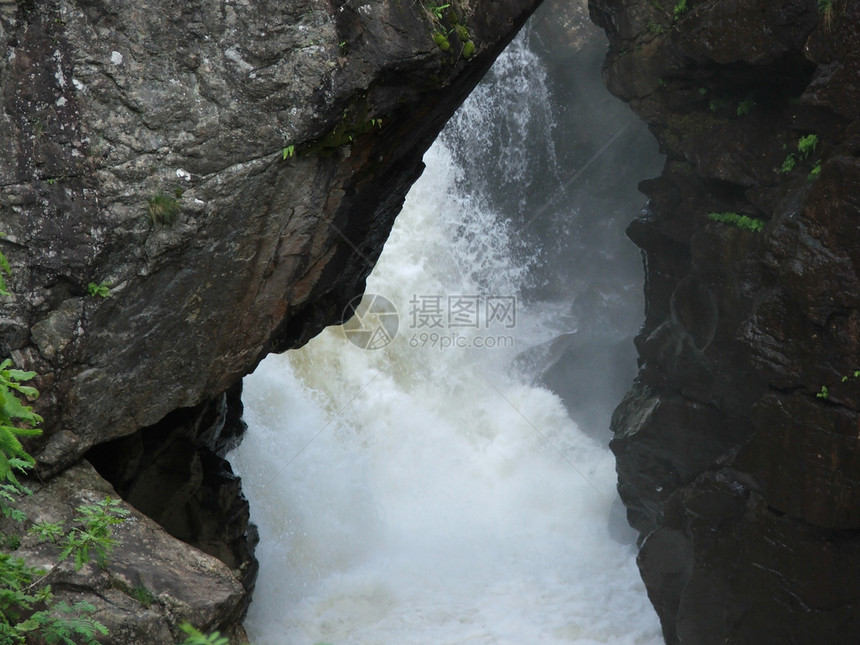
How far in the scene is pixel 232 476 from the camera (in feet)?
30.0

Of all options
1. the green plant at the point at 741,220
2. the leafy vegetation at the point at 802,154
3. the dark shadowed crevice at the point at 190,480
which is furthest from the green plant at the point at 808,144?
the dark shadowed crevice at the point at 190,480

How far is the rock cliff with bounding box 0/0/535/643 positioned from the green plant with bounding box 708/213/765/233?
4.01 meters

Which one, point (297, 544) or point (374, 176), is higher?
point (374, 176)

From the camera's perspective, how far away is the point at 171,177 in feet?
19.1

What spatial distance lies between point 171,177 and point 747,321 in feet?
18.2

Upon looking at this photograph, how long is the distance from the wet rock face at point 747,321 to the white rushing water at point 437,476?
1567 millimetres

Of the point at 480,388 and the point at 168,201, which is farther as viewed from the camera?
the point at 480,388

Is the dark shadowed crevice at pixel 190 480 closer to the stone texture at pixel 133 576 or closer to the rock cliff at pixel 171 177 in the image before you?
Result: the rock cliff at pixel 171 177

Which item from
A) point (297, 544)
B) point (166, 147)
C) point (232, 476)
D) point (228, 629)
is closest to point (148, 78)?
point (166, 147)

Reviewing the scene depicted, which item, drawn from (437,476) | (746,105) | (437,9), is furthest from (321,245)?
(437,476)

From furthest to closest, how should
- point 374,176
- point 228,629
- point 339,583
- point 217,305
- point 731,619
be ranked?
point 339,583
point 731,619
point 374,176
point 217,305
point 228,629

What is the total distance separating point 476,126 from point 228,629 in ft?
36.6

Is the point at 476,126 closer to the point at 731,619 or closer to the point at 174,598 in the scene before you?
the point at 731,619

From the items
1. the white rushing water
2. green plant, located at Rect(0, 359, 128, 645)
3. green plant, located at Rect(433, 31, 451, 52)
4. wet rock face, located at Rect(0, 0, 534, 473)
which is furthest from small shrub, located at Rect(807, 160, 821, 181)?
green plant, located at Rect(0, 359, 128, 645)
